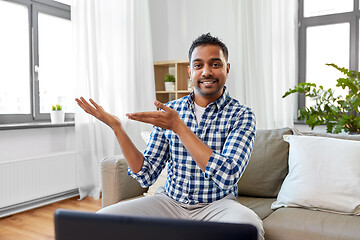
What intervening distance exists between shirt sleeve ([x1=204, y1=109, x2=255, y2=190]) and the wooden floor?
1576 millimetres

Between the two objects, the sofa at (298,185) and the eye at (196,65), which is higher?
the eye at (196,65)

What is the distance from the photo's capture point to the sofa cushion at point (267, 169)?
1.83 m

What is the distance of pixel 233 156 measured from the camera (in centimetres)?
121

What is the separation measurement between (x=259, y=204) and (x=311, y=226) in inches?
14.1

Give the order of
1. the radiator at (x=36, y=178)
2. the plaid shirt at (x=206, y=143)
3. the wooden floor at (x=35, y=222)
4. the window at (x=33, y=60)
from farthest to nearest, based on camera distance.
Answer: the window at (x=33, y=60) → the radiator at (x=36, y=178) → the wooden floor at (x=35, y=222) → the plaid shirt at (x=206, y=143)

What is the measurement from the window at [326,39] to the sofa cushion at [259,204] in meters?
1.88

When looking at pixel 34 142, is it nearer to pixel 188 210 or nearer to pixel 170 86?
pixel 170 86

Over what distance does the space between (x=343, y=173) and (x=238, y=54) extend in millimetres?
2227

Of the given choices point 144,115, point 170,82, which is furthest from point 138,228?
point 170,82

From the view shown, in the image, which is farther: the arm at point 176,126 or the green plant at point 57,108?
the green plant at point 57,108

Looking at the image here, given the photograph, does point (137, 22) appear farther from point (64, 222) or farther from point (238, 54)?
point (64, 222)

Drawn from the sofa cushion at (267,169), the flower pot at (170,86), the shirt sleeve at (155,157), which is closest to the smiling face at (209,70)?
the shirt sleeve at (155,157)

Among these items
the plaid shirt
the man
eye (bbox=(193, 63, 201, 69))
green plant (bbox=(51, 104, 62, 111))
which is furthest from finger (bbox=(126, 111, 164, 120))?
green plant (bbox=(51, 104, 62, 111))

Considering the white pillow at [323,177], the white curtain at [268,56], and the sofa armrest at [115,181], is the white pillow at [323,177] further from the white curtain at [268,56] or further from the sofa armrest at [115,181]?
the white curtain at [268,56]
